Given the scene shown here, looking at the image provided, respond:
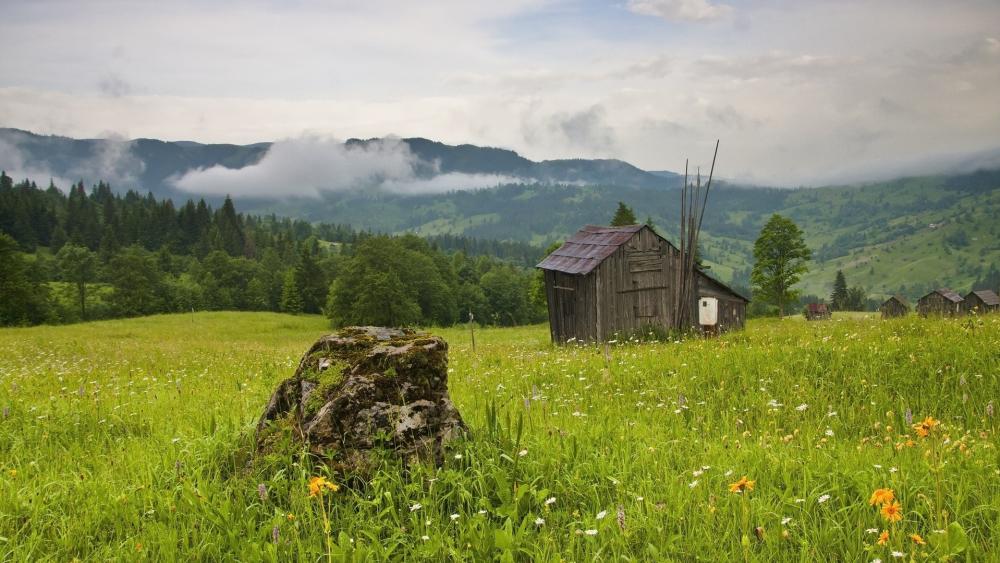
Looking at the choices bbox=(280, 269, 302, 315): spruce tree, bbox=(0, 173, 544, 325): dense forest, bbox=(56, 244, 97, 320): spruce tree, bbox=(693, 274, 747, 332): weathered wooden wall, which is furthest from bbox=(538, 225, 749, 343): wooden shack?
bbox=(56, 244, 97, 320): spruce tree

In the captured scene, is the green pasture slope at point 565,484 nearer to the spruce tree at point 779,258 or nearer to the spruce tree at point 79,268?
the spruce tree at point 779,258

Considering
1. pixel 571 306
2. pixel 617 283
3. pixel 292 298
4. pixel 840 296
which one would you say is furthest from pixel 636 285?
pixel 840 296

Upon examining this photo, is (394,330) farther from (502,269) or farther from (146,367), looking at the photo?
(502,269)

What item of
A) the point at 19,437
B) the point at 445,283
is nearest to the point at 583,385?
the point at 19,437

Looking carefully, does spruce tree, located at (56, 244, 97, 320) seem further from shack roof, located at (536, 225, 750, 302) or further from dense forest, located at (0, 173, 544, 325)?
shack roof, located at (536, 225, 750, 302)

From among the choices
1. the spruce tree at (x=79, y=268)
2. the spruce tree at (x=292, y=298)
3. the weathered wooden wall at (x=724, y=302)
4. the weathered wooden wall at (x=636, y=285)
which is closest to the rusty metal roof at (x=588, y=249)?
the weathered wooden wall at (x=636, y=285)

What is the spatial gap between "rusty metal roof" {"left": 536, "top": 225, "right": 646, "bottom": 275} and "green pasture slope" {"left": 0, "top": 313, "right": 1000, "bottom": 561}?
58.6 feet

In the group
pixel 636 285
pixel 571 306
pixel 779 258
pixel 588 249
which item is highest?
pixel 588 249

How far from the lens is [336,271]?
118 meters

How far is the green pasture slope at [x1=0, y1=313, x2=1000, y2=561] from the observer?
3.66 metres

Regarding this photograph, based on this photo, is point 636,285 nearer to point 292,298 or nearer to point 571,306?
point 571,306

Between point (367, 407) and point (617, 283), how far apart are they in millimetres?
22403

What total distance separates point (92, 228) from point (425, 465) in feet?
584

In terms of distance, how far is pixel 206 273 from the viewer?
4656 inches
